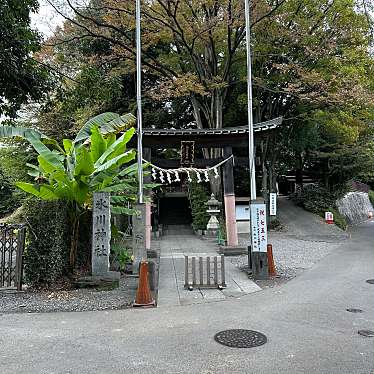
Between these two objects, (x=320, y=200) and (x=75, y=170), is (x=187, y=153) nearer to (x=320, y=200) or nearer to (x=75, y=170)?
(x=75, y=170)

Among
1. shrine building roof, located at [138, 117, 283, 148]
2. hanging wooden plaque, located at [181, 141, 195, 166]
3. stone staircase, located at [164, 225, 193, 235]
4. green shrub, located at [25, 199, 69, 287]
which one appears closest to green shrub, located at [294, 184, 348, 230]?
stone staircase, located at [164, 225, 193, 235]

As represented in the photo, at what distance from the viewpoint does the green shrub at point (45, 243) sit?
8.05 m

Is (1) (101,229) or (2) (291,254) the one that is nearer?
(1) (101,229)

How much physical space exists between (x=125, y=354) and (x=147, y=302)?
2.40 meters

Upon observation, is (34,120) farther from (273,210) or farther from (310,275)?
(310,275)

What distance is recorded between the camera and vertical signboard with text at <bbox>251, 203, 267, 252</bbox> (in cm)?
958

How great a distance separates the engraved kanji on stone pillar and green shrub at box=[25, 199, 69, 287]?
696mm

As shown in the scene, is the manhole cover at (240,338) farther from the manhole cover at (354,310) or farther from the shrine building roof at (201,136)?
the shrine building roof at (201,136)

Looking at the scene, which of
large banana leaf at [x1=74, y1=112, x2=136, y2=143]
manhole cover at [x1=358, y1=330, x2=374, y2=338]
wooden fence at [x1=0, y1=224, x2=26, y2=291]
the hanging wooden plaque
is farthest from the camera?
the hanging wooden plaque

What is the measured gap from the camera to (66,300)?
7.60 metres

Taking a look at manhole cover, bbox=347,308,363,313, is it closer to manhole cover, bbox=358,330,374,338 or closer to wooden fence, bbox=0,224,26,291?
manhole cover, bbox=358,330,374,338

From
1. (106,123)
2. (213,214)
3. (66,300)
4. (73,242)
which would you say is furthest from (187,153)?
(66,300)

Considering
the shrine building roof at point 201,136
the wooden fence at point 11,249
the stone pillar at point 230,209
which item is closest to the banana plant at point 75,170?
the wooden fence at point 11,249

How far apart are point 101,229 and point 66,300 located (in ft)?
5.84
